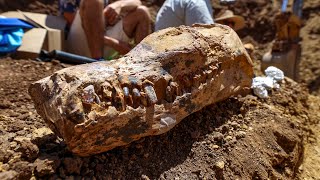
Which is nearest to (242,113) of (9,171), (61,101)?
(61,101)

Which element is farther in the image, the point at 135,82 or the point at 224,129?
the point at 224,129

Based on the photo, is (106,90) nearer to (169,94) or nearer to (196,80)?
(169,94)

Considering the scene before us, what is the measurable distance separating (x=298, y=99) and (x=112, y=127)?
6.33 ft

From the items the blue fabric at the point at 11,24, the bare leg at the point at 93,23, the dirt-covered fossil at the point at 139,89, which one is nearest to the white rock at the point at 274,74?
the dirt-covered fossil at the point at 139,89

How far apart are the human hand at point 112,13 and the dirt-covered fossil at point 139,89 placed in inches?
55.2

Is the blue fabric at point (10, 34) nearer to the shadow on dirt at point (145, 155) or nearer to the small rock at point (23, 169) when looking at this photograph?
the shadow on dirt at point (145, 155)

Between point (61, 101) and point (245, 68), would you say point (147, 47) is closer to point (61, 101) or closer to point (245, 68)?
point (61, 101)

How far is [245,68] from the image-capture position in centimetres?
261

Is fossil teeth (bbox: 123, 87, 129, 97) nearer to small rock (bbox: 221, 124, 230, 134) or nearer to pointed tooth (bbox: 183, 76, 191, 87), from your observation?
pointed tooth (bbox: 183, 76, 191, 87)

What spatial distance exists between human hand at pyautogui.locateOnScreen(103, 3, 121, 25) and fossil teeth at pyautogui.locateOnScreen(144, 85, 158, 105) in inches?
73.8

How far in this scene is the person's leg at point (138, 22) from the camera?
3.71 metres

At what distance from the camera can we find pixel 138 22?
147 inches

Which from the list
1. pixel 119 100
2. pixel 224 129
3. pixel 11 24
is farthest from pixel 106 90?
pixel 11 24

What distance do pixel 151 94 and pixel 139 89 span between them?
0.06 m
